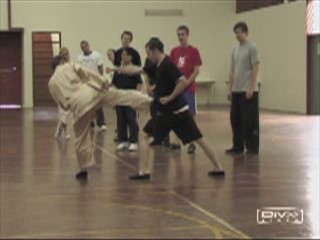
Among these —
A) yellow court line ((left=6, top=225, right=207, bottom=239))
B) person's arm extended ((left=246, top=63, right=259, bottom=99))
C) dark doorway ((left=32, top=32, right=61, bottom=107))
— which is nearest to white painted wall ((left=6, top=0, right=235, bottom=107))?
dark doorway ((left=32, top=32, right=61, bottom=107))

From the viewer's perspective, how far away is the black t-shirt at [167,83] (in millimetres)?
8773

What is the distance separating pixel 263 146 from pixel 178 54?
7.72ft

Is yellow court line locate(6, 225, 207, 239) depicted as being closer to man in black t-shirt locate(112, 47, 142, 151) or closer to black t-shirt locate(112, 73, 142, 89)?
man in black t-shirt locate(112, 47, 142, 151)

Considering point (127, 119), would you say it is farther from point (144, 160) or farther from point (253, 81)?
point (144, 160)

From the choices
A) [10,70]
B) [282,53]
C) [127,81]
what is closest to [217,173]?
[127,81]

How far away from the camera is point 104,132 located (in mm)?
15891

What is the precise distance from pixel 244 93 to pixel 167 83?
263cm

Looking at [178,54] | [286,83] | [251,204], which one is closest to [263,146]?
[178,54]

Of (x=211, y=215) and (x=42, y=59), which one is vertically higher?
(x=42, y=59)

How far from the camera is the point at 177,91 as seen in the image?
870 centimetres

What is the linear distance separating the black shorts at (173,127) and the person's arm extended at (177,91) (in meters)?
0.20

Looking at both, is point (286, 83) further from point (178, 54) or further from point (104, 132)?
point (178, 54)

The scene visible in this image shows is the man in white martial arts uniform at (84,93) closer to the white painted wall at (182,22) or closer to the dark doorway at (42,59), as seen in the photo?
the white painted wall at (182,22)

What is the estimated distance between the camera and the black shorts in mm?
8844
